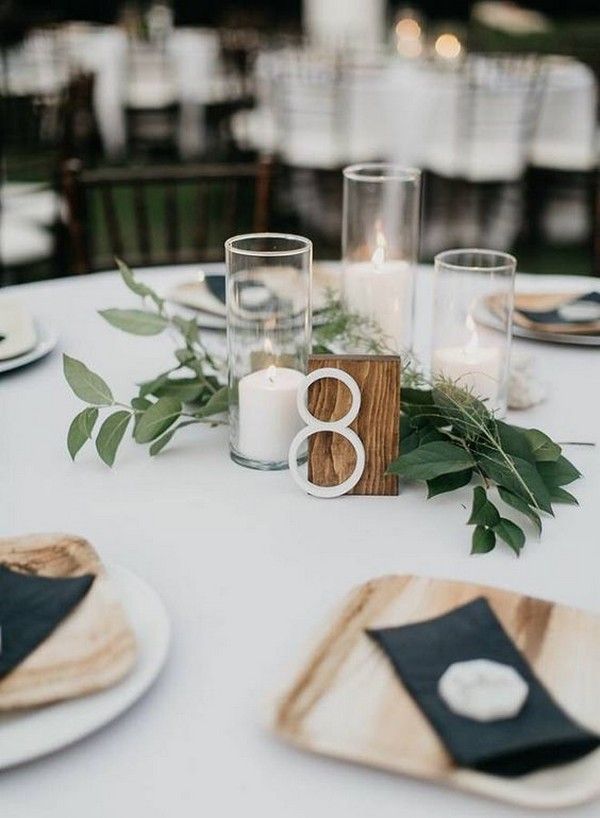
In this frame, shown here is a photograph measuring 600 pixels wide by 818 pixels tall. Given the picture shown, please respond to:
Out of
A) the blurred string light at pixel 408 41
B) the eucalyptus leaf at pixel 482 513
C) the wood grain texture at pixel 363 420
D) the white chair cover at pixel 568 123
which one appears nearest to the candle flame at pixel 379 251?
the wood grain texture at pixel 363 420

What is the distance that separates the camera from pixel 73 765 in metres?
0.64

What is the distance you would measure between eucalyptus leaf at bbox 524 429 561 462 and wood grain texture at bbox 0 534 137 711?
399 millimetres

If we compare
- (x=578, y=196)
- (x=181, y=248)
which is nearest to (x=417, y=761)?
(x=181, y=248)

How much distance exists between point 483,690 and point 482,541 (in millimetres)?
244

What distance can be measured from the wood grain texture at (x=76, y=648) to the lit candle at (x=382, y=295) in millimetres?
537

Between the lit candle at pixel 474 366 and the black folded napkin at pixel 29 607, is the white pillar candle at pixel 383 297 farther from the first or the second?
the black folded napkin at pixel 29 607

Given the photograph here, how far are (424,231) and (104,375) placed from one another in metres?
3.73

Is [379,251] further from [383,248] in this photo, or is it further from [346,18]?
[346,18]

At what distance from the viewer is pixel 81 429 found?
1.01 m

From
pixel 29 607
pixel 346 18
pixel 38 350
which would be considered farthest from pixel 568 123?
pixel 29 607

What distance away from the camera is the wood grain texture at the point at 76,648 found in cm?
66

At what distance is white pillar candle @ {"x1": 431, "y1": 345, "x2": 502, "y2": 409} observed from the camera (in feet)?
3.58

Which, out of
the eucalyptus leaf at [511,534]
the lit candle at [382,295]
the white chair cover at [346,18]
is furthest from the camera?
the white chair cover at [346,18]

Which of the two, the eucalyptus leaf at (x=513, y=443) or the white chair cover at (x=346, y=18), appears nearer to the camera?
the eucalyptus leaf at (x=513, y=443)
